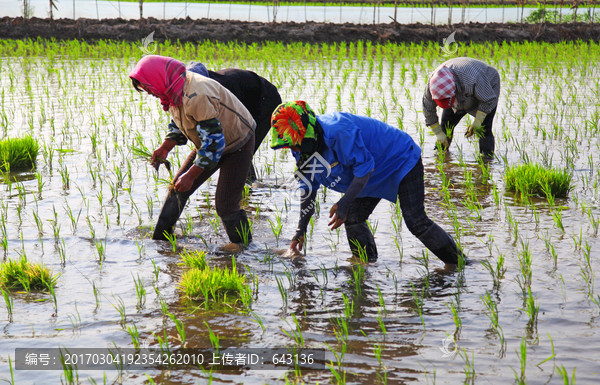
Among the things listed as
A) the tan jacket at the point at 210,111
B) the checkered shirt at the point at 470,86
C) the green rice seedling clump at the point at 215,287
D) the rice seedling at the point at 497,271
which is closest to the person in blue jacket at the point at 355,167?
the rice seedling at the point at 497,271

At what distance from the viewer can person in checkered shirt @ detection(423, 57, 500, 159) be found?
4.67m

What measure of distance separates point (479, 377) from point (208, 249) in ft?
6.33

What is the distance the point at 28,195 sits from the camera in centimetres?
446

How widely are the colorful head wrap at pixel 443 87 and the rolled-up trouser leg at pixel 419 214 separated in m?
1.77

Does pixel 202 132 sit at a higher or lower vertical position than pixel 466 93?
lower

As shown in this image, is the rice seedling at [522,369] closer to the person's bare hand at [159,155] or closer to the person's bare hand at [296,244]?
the person's bare hand at [296,244]

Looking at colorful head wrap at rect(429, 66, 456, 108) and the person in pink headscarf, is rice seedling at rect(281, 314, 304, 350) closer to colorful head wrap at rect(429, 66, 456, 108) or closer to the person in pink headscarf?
the person in pink headscarf

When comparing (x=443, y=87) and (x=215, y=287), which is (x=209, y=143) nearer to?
(x=215, y=287)

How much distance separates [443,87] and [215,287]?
267 centimetres

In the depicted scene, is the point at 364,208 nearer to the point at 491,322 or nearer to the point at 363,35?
the point at 491,322

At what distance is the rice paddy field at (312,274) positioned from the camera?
2281 millimetres

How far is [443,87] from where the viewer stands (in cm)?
461

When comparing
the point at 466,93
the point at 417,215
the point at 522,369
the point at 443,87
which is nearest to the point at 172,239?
the point at 417,215

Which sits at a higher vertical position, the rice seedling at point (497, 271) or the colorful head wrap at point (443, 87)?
the colorful head wrap at point (443, 87)
